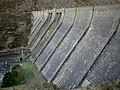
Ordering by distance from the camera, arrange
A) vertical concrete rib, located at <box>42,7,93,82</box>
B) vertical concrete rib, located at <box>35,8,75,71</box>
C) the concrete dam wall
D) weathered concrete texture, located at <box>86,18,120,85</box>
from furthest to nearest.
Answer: vertical concrete rib, located at <box>35,8,75,71</box> → vertical concrete rib, located at <box>42,7,93,82</box> → the concrete dam wall → weathered concrete texture, located at <box>86,18,120,85</box>

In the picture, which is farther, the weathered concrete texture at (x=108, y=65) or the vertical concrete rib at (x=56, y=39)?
the vertical concrete rib at (x=56, y=39)

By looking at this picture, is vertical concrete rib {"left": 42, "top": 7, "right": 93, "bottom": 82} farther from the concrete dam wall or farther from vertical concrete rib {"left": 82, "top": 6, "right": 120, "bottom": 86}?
vertical concrete rib {"left": 82, "top": 6, "right": 120, "bottom": 86}

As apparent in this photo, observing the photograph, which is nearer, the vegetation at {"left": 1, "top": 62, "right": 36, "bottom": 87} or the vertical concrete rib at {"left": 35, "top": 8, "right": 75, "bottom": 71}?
the vegetation at {"left": 1, "top": 62, "right": 36, "bottom": 87}

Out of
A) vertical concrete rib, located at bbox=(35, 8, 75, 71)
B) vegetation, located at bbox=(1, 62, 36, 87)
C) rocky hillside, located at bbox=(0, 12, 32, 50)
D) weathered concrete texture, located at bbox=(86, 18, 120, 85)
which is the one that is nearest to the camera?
weathered concrete texture, located at bbox=(86, 18, 120, 85)

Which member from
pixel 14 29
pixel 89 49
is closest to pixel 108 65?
pixel 89 49

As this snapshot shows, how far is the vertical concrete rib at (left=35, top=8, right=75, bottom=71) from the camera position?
1989 centimetres

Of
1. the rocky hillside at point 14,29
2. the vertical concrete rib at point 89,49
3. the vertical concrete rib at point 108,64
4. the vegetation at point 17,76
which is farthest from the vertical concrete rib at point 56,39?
the rocky hillside at point 14,29

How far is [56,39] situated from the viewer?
844 inches

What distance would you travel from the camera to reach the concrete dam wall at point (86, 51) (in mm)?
12133

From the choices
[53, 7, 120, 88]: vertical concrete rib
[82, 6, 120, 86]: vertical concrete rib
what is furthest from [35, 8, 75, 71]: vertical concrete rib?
[82, 6, 120, 86]: vertical concrete rib

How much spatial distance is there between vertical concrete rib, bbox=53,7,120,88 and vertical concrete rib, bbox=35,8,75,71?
12.9ft

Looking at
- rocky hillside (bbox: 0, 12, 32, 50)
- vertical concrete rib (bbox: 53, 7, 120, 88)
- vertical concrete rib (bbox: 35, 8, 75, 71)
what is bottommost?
rocky hillside (bbox: 0, 12, 32, 50)

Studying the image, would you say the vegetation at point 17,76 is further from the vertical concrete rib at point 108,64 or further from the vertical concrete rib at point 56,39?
the vertical concrete rib at point 108,64

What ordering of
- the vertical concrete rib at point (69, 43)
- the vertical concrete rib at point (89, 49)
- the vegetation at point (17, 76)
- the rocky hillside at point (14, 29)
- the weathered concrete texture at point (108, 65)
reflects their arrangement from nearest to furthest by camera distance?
the weathered concrete texture at point (108, 65) → the vertical concrete rib at point (89, 49) → the vertical concrete rib at point (69, 43) → the vegetation at point (17, 76) → the rocky hillside at point (14, 29)
